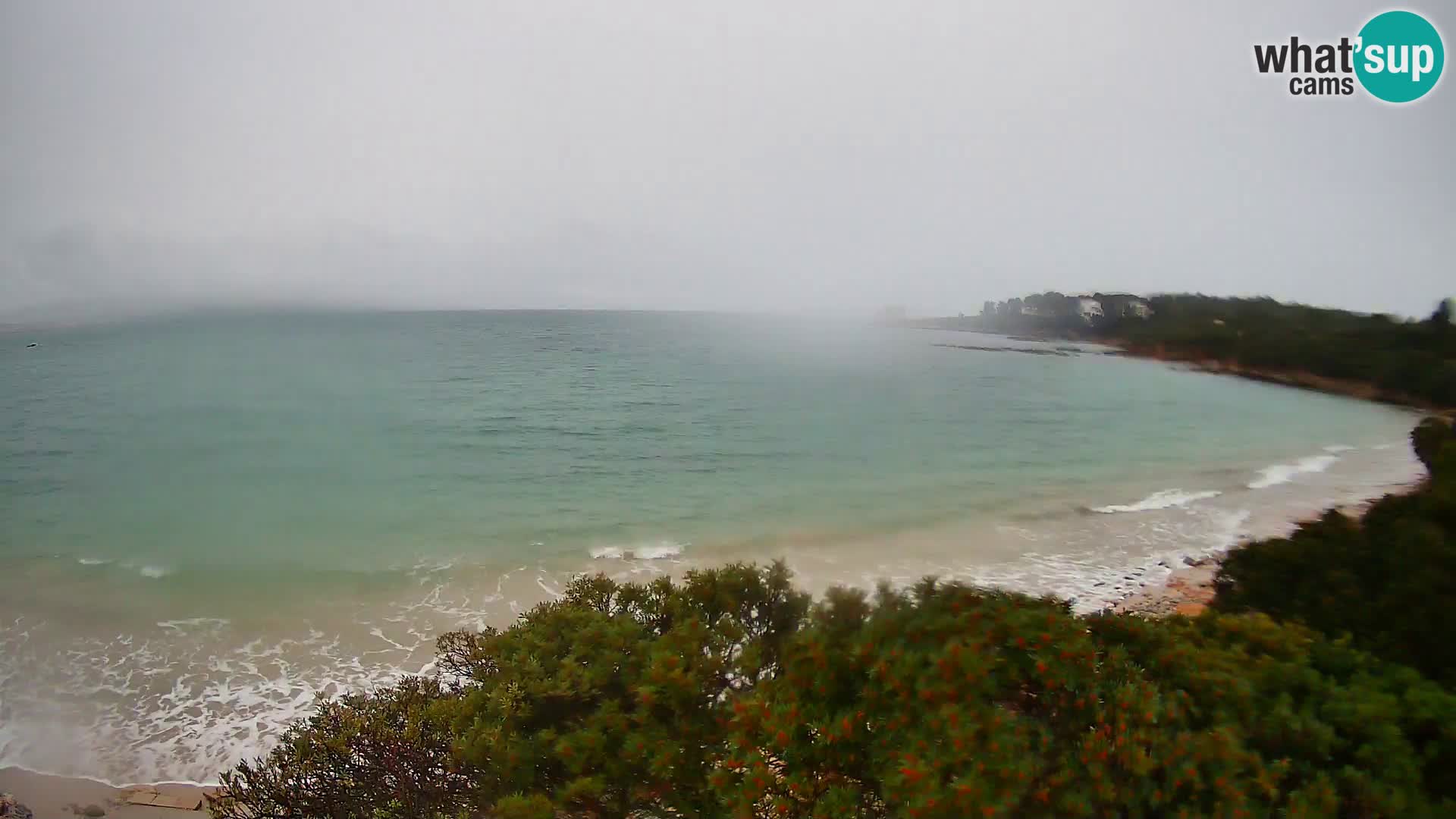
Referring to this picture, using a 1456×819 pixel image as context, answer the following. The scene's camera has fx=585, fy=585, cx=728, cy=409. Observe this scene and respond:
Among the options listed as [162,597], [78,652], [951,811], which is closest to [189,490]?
[162,597]

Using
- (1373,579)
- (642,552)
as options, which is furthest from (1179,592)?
(642,552)

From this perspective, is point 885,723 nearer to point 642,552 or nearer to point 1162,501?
point 642,552

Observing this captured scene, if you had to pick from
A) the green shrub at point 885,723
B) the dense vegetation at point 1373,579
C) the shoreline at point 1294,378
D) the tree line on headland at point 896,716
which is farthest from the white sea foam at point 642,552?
the shoreline at point 1294,378

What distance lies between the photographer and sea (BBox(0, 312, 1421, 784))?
8.30 m

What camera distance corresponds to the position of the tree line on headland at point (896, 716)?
8.59ft

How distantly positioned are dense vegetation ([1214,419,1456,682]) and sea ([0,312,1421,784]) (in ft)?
12.1

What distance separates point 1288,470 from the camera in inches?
760

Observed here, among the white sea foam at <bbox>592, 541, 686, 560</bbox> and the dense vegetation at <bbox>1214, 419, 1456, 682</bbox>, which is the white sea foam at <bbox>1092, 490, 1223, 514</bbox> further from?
the white sea foam at <bbox>592, 541, 686, 560</bbox>

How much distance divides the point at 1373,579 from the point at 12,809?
1341 centimetres

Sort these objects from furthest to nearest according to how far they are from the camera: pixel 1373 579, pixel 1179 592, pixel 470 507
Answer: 1. pixel 470 507
2. pixel 1179 592
3. pixel 1373 579

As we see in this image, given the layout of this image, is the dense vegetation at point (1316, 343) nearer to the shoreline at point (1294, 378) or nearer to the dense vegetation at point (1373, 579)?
the shoreline at point (1294, 378)

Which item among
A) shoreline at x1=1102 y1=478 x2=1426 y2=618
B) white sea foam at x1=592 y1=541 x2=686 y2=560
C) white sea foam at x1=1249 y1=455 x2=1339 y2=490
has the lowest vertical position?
white sea foam at x1=592 y1=541 x2=686 y2=560

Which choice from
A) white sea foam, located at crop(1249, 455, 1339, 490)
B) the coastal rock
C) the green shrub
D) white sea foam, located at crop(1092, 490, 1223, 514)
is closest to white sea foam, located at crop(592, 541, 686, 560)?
the green shrub

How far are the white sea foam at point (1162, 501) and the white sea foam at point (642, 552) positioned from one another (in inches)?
433
